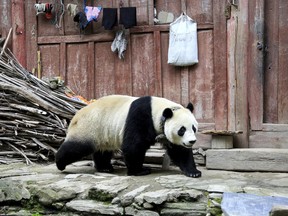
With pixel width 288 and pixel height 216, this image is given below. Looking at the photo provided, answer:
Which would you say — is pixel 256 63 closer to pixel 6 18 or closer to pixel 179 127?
pixel 179 127

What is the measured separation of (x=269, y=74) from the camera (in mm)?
6988

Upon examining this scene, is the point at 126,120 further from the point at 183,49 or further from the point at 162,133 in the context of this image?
the point at 183,49

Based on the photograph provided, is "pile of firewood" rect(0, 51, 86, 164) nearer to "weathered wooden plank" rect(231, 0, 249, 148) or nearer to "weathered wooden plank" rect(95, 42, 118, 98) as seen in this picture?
"weathered wooden plank" rect(95, 42, 118, 98)

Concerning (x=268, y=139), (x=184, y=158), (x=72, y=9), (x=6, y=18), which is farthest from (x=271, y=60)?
(x=6, y=18)

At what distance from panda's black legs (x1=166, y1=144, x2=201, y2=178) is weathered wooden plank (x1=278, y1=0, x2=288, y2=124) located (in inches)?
69.6

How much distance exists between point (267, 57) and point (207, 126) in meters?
1.36

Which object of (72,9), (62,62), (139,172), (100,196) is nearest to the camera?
(100,196)

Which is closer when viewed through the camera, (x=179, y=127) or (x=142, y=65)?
(x=179, y=127)

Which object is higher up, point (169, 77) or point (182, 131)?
point (169, 77)

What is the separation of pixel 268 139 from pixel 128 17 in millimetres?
2855

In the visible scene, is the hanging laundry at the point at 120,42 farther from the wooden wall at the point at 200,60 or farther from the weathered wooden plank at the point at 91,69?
the weathered wooden plank at the point at 91,69

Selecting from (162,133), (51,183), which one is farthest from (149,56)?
(51,183)

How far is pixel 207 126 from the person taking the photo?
7.27 metres

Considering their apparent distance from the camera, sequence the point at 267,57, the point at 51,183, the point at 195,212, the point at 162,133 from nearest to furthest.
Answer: the point at 195,212, the point at 51,183, the point at 162,133, the point at 267,57
